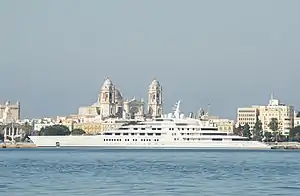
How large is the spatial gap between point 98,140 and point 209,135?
17694 millimetres

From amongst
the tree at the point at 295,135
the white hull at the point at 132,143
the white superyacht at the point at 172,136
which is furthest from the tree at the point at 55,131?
the tree at the point at 295,135

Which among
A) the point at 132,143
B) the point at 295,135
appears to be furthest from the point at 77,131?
the point at 132,143

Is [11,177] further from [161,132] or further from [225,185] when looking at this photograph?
[161,132]

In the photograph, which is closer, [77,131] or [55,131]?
[55,131]

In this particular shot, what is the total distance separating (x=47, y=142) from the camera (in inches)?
6033

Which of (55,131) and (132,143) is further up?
(55,131)

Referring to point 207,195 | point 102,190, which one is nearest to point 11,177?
point 102,190

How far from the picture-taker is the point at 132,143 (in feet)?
460

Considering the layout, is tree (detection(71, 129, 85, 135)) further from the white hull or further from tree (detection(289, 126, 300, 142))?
tree (detection(289, 126, 300, 142))

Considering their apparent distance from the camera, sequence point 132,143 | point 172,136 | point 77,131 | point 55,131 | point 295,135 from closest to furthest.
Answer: point 172,136, point 132,143, point 55,131, point 295,135, point 77,131

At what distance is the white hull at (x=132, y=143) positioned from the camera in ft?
449

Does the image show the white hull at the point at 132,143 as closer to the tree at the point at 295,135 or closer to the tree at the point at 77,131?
the tree at the point at 77,131

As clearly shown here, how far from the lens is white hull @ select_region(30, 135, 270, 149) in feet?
449

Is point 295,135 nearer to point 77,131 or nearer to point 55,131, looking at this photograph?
point 77,131
